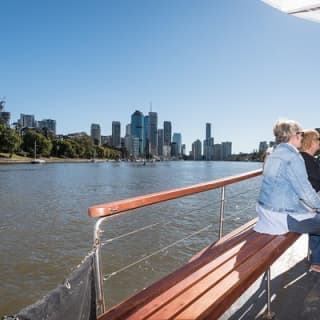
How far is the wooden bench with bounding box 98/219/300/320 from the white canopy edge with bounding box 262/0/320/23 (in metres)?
3.73

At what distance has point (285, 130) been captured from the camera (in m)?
3.31

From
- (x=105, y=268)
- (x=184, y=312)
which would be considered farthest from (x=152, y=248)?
(x=184, y=312)

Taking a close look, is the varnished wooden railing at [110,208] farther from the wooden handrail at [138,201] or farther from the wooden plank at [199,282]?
the wooden plank at [199,282]

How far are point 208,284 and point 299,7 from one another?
4838 millimetres

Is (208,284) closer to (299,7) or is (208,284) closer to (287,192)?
(287,192)

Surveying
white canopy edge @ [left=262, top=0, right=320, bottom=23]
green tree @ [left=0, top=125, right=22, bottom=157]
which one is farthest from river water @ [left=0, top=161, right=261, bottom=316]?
green tree @ [left=0, top=125, right=22, bottom=157]

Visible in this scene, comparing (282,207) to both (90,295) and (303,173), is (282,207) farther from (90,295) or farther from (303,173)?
(90,295)

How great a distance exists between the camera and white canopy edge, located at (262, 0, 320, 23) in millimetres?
5281

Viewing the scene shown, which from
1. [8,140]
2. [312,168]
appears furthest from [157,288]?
[8,140]

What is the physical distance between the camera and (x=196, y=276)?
2.64m

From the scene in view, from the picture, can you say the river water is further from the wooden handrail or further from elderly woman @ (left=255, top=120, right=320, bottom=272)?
elderly woman @ (left=255, top=120, right=320, bottom=272)

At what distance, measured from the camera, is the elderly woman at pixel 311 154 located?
3.80 meters

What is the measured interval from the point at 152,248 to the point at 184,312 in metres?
8.53

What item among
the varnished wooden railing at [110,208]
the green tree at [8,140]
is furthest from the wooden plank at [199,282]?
the green tree at [8,140]
